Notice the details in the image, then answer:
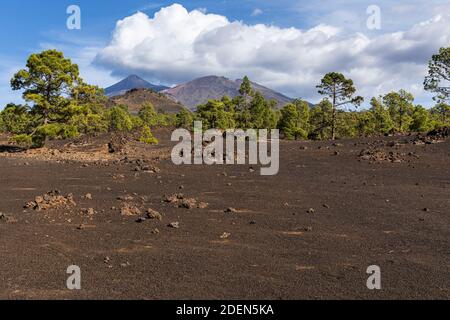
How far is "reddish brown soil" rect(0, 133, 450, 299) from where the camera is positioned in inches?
278

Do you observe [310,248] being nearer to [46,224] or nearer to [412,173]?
[46,224]

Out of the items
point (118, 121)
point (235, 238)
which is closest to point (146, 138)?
point (118, 121)

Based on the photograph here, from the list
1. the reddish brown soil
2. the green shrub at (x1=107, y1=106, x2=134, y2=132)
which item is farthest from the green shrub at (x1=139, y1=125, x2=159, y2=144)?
the green shrub at (x1=107, y1=106, x2=134, y2=132)

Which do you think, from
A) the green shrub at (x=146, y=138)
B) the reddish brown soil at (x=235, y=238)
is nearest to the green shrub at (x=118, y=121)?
the green shrub at (x=146, y=138)

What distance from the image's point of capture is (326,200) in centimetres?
1446

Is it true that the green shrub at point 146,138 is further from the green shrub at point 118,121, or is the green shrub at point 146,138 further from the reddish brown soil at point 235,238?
the green shrub at point 118,121

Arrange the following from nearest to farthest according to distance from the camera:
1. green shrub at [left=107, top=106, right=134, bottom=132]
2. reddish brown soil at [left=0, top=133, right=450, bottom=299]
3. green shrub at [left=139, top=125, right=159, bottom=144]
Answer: reddish brown soil at [left=0, top=133, right=450, bottom=299]
green shrub at [left=139, top=125, right=159, bottom=144]
green shrub at [left=107, top=106, right=134, bottom=132]

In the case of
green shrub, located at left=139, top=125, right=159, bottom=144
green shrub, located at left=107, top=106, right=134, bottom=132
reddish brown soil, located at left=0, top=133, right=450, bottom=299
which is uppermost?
green shrub, located at left=107, top=106, right=134, bottom=132

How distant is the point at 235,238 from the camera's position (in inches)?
392

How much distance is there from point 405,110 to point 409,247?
1937 inches

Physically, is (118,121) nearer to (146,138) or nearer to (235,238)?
(146,138)

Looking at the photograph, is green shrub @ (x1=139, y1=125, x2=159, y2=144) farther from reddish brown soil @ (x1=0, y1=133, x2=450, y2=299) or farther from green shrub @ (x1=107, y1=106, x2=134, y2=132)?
green shrub @ (x1=107, y1=106, x2=134, y2=132)

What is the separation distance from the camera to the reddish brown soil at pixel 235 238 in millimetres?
7066
